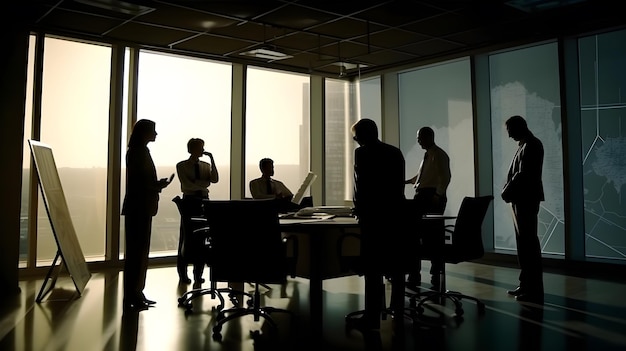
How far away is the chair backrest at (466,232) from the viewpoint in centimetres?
454

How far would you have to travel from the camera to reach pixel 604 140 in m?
6.90

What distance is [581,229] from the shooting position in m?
7.09

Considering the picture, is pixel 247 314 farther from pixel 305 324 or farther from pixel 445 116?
pixel 445 116

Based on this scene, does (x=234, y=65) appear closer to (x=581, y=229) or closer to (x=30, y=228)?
(x=30, y=228)

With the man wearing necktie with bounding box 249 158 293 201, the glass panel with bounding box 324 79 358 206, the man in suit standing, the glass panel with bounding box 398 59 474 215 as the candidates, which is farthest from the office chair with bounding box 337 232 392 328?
the glass panel with bounding box 324 79 358 206

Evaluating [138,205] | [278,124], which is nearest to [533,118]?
[278,124]

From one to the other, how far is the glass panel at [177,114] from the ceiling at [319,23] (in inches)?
11.9

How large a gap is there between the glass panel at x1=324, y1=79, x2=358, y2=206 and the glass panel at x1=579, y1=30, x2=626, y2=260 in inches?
Result: 169

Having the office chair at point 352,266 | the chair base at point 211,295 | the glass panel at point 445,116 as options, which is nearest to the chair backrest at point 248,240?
the office chair at point 352,266

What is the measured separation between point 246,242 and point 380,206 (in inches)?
40.8

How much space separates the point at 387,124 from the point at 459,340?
21.1 ft

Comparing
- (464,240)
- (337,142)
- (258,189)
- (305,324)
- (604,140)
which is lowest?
(305,324)

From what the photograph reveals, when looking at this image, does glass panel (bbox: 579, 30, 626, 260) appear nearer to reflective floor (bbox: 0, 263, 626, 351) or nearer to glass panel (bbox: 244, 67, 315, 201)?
reflective floor (bbox: 0, 263, 626, 351)

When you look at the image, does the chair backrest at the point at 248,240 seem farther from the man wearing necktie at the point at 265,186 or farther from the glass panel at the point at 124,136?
the glass panel at the point at 124,136
